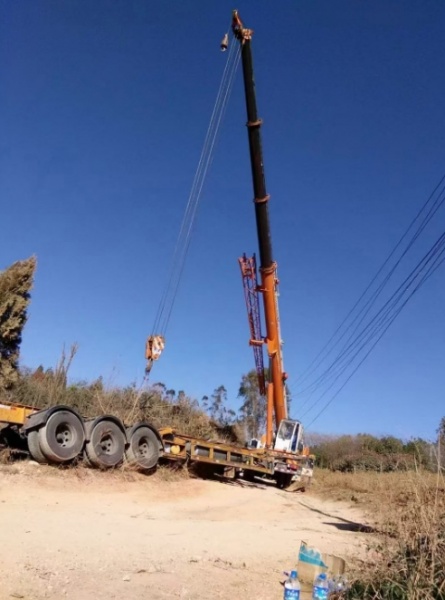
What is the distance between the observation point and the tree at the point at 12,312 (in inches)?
716

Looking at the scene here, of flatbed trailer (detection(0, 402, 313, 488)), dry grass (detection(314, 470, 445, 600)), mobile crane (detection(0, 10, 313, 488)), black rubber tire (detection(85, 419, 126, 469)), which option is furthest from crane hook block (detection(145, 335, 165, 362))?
dry grass (detection(314, 470, 445, 600))

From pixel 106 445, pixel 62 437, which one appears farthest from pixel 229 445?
pixel 62 437

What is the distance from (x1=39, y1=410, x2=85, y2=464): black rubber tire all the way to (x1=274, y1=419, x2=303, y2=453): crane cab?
28.5ft

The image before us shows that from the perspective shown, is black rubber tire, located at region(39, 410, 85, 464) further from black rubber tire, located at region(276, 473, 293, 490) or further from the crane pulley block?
black rubber tire, located at region(276, 473, 293, 490)

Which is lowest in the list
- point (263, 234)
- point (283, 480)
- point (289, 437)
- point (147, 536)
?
point (147, 536)

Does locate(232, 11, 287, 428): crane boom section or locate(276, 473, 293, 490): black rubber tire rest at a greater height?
locate(232, 11, 287, 428): crane boom section

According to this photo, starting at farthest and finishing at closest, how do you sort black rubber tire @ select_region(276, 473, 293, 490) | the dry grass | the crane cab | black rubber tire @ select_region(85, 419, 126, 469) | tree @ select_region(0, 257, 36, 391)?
the crane cab, black rubber tire @ select_region(276, 473, 293, 490), tree @ select_region(0, 257, 36, 391), black rubber tire @ select_region(85, 419, 126, 469), the dry grass

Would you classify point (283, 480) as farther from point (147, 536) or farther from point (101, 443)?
point (147, 536)

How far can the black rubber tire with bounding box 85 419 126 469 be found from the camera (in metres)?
13.0

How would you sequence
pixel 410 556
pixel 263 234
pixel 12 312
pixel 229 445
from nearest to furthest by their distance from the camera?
pixel 410 556 → pixel 229 445 → pixel 12 312 → pixel 263 234

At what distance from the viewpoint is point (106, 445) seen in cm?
1345

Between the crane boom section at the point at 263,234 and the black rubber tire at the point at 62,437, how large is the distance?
8.98 meters

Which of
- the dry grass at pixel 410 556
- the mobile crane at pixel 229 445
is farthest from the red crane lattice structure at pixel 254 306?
the dry grass at pixel 410 556

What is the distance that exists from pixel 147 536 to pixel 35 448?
5350 mm
